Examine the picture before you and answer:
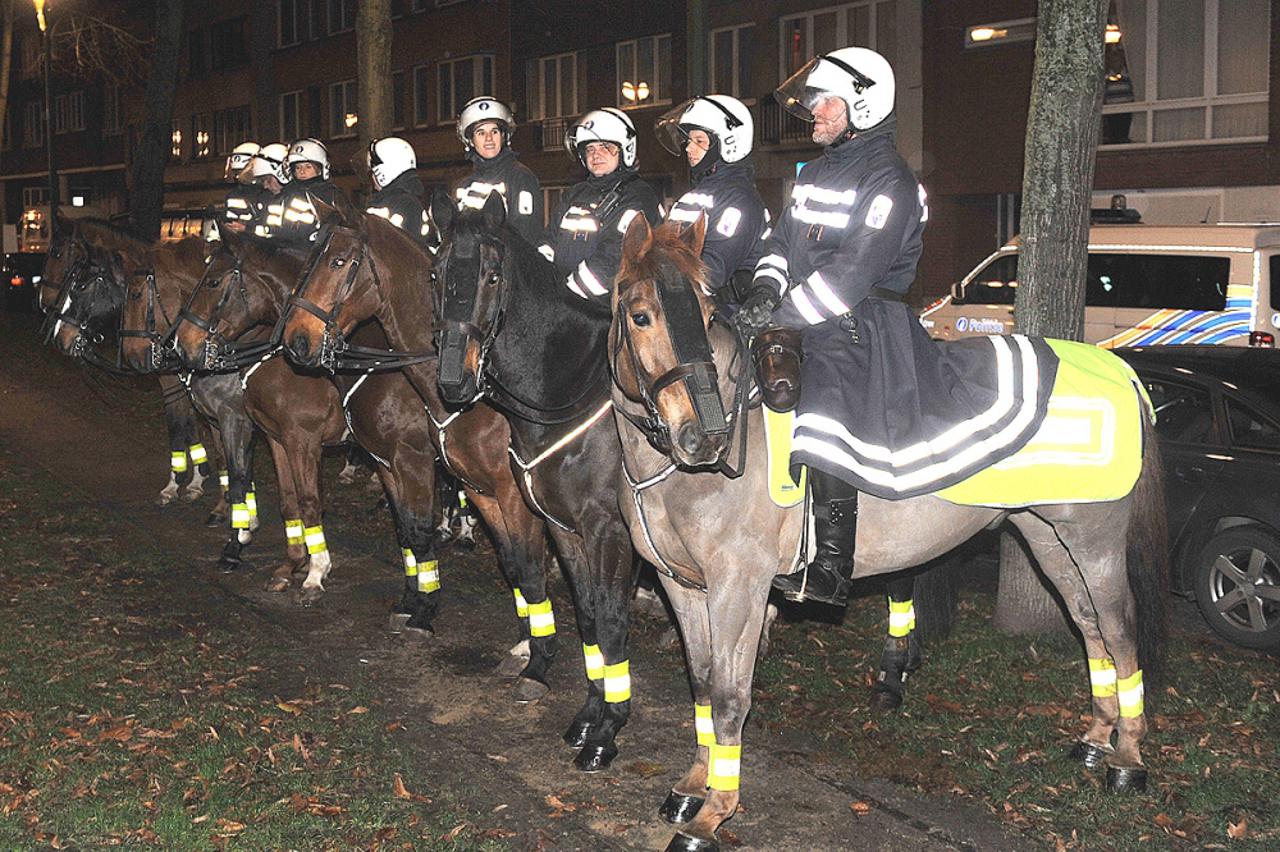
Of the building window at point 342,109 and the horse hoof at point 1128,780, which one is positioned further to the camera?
the building window at point 342,109

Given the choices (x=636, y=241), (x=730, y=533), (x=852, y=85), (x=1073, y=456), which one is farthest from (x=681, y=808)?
(x=852, y=85)

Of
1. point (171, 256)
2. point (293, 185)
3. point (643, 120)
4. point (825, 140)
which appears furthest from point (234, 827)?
point (643, 120)

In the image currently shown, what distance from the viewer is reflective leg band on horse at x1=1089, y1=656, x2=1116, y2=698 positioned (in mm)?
6445

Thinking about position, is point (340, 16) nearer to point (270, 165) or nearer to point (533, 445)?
point (270, 165)

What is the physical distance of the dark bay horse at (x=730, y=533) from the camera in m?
5.08

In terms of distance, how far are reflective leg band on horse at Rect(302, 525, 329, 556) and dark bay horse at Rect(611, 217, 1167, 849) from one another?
4.47m

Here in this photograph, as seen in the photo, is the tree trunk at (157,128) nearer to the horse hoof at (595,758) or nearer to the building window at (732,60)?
the building window at (732,60)

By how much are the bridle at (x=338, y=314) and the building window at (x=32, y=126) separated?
235 feet

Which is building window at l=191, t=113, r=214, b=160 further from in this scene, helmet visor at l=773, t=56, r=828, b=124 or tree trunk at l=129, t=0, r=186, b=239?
helmet visor at l=773, t=56, r=828, b=124

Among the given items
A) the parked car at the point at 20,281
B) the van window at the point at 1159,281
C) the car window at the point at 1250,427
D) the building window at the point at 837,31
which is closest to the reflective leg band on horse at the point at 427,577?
the car window at the point at 1250,427

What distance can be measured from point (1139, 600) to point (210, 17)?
183 feet

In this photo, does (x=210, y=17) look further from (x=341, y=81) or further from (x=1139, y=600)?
(x=1139, y=600)

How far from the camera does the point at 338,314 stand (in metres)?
7.59

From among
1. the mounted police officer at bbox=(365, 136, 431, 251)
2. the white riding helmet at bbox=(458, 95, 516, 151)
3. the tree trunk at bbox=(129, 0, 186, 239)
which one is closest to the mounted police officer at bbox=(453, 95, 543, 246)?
the white riding helmet at bbox=(458, 95, 516, 151)
